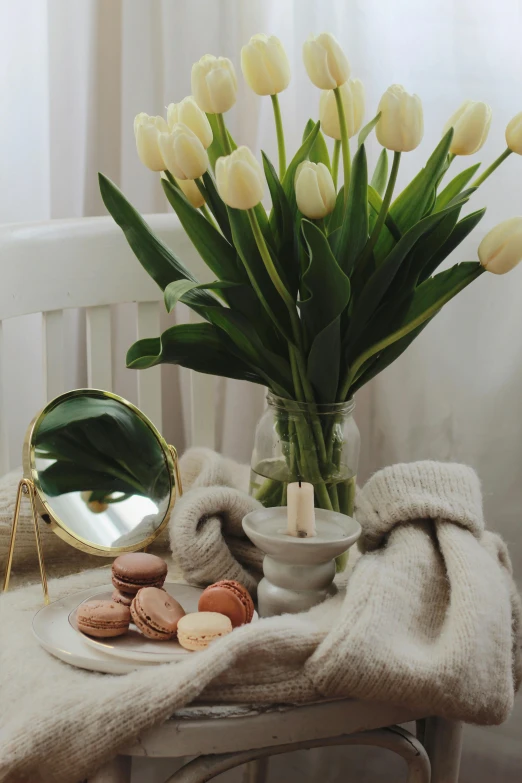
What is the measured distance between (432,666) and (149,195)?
815 mm

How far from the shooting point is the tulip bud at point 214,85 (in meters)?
0.58

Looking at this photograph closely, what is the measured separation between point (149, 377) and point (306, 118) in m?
0.35

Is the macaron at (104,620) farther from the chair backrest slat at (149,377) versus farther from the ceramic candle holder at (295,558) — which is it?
the chair backrest slat at (149,377)

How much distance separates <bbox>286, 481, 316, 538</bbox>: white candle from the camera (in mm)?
557

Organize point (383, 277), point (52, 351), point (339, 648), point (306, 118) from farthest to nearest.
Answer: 1. point (306, 118)
2. point (52, 351)
3. point (383, 277)
4. point (339, 648)

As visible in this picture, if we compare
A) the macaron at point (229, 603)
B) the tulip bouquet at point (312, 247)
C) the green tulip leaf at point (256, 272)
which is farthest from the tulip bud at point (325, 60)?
the macaron at point (229, 603)

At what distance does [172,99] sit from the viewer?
44.3 inches

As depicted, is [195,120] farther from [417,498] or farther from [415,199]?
[417,498]

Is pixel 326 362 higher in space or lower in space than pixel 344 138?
lower

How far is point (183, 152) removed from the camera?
0.57m

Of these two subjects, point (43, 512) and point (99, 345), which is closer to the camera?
point (43, 512)

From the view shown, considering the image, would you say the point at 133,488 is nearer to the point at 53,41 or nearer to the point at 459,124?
the point at 459,124

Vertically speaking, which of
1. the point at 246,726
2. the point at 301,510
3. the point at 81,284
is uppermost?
the point at 81,284

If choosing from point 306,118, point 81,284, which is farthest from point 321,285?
point 306,118
